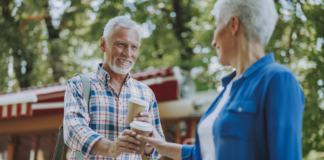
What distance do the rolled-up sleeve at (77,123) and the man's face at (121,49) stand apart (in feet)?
0.91

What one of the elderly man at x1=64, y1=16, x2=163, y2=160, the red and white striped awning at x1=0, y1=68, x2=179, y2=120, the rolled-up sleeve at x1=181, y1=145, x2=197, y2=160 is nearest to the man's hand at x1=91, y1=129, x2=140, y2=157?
the elderly man at x1=64, y1=16, x2=163, y2=160

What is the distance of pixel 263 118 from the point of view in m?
1.30

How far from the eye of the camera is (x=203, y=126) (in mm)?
1568

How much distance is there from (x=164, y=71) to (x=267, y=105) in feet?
15.2

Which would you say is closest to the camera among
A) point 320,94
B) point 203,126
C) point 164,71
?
point 203,126

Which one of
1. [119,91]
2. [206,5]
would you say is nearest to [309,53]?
[206,5]

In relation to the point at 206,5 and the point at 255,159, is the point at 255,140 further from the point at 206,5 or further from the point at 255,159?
the point at 206,5

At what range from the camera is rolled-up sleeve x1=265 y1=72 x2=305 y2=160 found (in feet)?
3.98

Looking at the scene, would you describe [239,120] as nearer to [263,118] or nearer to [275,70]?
[263,118]

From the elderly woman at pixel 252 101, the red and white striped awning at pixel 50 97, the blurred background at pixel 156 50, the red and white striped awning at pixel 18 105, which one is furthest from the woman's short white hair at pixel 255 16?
Answer: the red and white striped awning at pixel 18 105

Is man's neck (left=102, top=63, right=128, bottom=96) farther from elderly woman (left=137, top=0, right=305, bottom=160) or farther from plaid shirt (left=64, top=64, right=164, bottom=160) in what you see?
elderly woman (left=137, top=0, right=305, bottom=160)

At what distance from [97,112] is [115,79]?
1.09 feet

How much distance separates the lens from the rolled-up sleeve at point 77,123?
1.91 m

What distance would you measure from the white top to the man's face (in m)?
0.88
